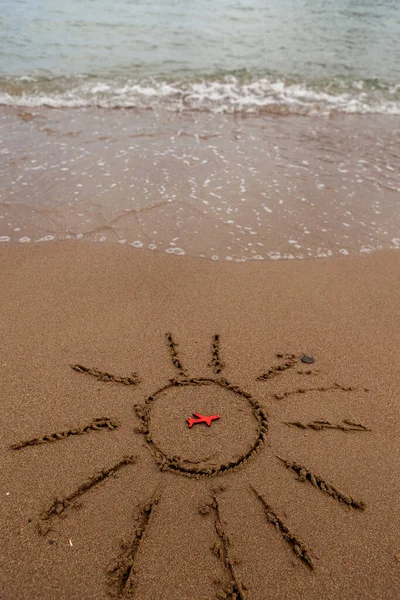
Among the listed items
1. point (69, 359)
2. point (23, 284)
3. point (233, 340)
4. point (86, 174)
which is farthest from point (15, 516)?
point (86, 174)

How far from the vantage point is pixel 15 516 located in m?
1.76

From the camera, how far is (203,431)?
217cm

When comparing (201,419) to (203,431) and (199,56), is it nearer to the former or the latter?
(203,431)

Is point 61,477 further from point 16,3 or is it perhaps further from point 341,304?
point 16,3

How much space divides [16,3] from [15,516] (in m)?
15.4

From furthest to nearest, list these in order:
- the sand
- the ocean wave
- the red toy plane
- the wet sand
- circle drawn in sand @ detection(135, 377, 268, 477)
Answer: the ocean wave → the wet sand → the red toy plane → circle drawn in sand @ detection(135, 377, 268, 477) → the sand

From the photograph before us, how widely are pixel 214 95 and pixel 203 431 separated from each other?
721cm

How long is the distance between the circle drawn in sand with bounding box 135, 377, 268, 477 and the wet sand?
57.6 inches

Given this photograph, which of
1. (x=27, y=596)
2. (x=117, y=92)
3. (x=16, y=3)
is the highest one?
(x=16, y=3)

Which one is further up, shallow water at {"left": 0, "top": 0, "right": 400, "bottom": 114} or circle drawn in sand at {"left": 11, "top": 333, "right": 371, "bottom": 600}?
shallow water at {"left": 0, "top": 0, "right": 400, "bottom": 114}

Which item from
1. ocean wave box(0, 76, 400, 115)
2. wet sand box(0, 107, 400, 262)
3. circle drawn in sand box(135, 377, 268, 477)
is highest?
ocean wave box(0, 76, 400, 115)

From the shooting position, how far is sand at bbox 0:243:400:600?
1.64 meters

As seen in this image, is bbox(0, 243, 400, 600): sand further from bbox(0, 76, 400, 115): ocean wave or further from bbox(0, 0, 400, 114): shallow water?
bbox(0, 0, 400, 114): shallow water

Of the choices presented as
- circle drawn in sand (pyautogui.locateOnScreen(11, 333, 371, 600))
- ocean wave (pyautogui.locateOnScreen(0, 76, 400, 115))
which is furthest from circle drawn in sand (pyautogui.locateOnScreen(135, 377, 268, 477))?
ocean wave (pyautogui.locateOnScreen(0, 76, 400, 115))
